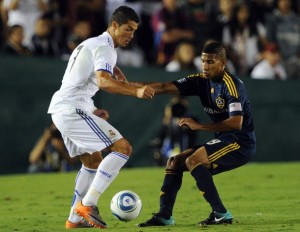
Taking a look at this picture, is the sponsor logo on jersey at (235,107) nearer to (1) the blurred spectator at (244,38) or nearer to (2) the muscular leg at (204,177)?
(2) the muscular leg at (204,177)

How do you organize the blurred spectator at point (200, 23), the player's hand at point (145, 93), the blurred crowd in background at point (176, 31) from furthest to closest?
the blurred spectator at point (200, 23)
the blurred crowd in background at point (176, 31)
the player's hand at point (145, 93)

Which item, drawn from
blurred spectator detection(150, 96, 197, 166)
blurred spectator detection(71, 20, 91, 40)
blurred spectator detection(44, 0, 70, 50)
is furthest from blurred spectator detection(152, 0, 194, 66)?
blurred spectator detection(44, 0, 70, 50)

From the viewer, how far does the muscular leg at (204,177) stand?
912cm

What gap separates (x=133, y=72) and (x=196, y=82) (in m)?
8.68

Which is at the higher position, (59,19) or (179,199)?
(59,19)

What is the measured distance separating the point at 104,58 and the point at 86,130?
0.77 metres

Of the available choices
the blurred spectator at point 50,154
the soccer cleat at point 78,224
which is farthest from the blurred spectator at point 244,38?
the soccer cleat at point 78,224

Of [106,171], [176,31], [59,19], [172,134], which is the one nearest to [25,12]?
[59,19]

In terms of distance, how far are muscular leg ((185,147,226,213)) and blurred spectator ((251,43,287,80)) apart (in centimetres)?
1053

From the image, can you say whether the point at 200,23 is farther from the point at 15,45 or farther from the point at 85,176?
the point at 85,176

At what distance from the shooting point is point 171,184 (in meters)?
9.41

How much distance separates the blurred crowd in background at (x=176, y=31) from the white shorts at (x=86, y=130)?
26.5 feet

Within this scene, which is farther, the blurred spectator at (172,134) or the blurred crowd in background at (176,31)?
the blurred spectator at (172,134)

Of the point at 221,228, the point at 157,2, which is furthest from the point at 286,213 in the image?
the point at 157,2
